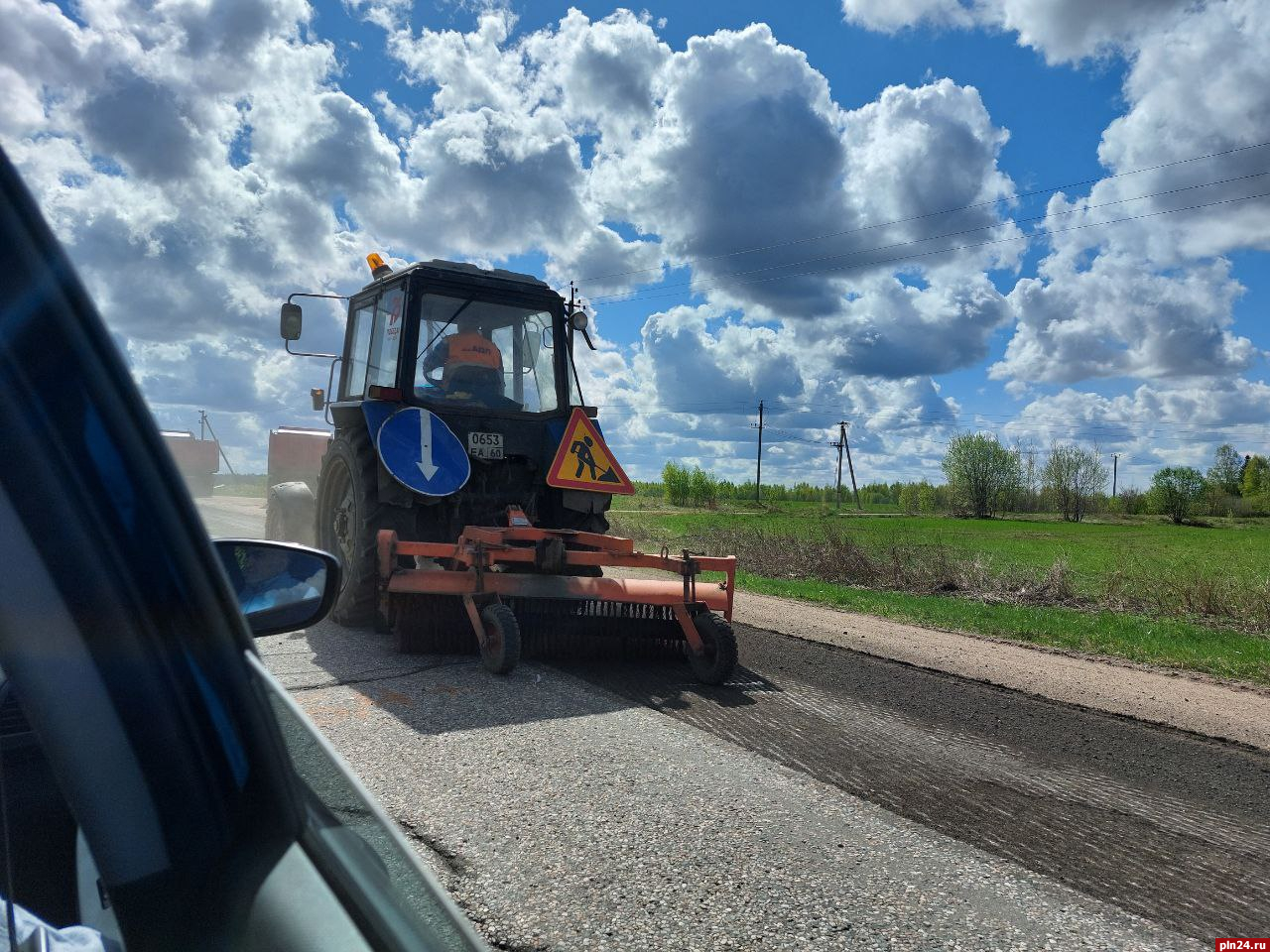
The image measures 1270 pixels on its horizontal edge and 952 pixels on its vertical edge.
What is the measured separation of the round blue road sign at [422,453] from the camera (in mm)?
6531

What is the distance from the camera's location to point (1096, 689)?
6.37 meters

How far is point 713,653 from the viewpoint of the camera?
592 centimetres

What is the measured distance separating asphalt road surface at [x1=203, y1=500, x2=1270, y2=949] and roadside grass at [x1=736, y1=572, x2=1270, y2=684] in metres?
2.69

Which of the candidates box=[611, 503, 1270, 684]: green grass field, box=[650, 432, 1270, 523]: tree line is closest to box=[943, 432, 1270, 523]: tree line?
box=[650, 432, 1270, 523]: tree line

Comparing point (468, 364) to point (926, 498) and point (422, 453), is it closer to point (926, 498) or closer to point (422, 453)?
point (422, 453)

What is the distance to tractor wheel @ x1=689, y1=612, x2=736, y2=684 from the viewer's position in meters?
5.76

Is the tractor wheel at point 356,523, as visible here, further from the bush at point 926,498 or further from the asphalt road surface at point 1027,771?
the bush at point 926,498

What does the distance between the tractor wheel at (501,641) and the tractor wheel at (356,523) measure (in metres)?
1.48

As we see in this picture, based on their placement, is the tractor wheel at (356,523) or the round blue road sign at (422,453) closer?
the round blue road sign at (422,453)

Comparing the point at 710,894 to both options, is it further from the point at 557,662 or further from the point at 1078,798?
the point at 557,662

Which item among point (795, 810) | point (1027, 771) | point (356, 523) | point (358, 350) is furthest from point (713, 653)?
point (358, 350)

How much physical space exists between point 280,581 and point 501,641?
13.7 ft

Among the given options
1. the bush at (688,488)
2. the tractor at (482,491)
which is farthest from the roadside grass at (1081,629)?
the bush at (688,488)

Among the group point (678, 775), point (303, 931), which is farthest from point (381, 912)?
point (678, 775)
